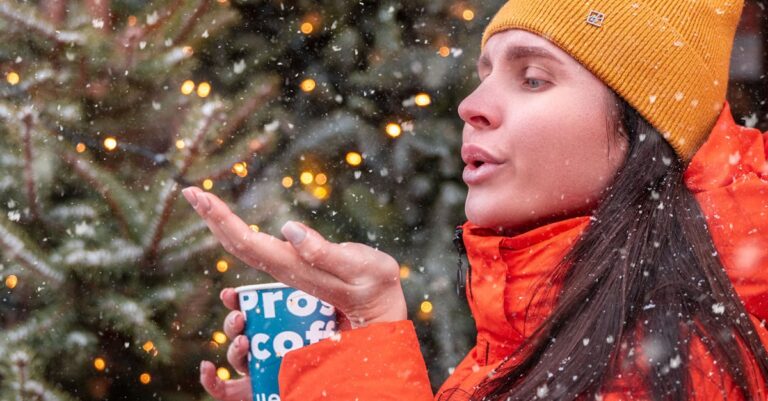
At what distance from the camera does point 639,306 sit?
1070 millimetres

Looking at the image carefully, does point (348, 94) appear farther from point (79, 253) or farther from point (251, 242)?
point (251, 242)

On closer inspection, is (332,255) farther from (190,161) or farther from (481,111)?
(190,161)

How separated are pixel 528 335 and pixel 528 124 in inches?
12.6

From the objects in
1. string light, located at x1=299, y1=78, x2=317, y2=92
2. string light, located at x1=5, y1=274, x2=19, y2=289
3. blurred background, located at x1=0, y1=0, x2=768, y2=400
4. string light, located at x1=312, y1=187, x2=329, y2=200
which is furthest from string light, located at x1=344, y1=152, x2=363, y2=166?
string light, located at x1=5, y1=274, x2=19, y2=289

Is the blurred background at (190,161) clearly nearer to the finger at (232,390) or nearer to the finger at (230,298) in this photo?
the finger at (232,390)

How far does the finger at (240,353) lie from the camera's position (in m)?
1.43

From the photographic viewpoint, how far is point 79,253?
7.04 ft

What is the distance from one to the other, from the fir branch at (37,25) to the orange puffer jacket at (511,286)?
1.32 metres

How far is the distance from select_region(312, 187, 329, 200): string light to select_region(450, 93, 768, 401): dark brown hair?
1266 mm

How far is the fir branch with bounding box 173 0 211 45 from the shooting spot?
7.35ft

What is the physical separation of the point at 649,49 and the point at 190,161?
4.46 ft

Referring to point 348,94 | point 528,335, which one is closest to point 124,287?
point 348,94

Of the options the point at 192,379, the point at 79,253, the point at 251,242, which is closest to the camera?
the point at 251,242

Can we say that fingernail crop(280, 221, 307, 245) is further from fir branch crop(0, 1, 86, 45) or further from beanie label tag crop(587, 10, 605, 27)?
fir branch crop(0, 1, 86, 45)
